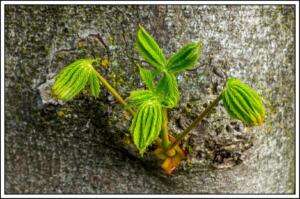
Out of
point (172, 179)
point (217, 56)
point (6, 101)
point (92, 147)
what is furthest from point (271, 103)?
point (6, 101)

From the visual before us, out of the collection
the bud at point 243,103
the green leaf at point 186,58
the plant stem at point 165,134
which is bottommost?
the plant stem at point 165,134

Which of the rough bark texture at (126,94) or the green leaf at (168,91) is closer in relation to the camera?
the green leaf at (168,91)

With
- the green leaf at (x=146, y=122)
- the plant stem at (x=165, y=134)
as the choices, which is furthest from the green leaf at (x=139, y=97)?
the plant stem at (x=165, y=134)

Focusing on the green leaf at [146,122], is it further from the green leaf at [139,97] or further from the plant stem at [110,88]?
the plant stem at [110,88]

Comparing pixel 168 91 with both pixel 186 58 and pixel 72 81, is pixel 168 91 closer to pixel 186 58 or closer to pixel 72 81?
pixel 186 58

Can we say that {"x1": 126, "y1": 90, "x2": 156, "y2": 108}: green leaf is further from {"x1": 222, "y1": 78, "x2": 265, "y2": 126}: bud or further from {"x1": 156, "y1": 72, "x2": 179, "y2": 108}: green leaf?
{"x1": 222, "y1": 78, "x2": 265, "y2": 126}: bud

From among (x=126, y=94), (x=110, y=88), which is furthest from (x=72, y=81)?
(x=126, y=94)

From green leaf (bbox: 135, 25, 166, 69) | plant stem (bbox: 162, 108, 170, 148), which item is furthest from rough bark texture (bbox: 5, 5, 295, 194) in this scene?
green leaf (bbox: 135, 25, 166, 69)
